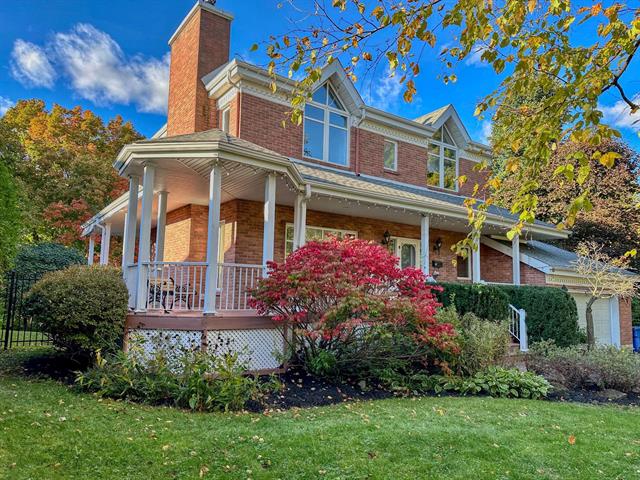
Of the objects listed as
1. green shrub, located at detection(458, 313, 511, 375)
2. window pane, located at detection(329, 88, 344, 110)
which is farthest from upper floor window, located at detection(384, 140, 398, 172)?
green shrub, located at detection(458, 313, 511, 375)

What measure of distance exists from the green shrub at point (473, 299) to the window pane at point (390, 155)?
5.68m

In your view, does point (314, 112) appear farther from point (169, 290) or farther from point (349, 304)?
point (349, 304)

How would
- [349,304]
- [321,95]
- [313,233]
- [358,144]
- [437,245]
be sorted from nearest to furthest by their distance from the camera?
1. [349,304]
2. [313,233]
3. [321,95]
4. [358,144]
5. [437,245]

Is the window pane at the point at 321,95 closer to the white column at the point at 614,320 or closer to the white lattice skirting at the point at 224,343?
the white lattice skirting at the point at 224,343

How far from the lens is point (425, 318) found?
773 cm

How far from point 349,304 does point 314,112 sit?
8.10 metres

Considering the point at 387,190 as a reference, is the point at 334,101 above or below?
above

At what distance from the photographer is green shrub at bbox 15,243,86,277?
1425 cm

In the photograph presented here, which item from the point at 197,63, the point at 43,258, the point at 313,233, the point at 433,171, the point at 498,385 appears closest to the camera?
the point at 498,385

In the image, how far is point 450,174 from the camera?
17.3 meters

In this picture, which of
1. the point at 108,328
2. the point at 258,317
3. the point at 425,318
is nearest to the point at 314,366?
the point at 258,317

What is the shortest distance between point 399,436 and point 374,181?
33.3 feet

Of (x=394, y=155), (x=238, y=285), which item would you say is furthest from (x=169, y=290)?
(x=394, y=155)

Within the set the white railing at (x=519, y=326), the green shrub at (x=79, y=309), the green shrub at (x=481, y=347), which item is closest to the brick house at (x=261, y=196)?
the green shrub at (x=79, y=309)
